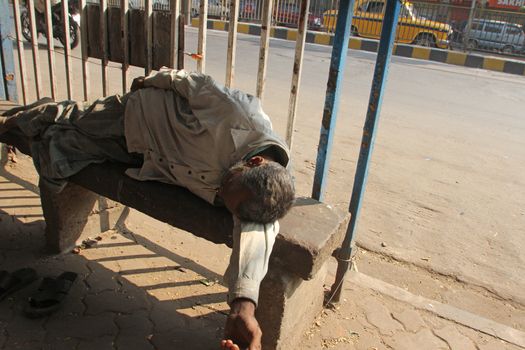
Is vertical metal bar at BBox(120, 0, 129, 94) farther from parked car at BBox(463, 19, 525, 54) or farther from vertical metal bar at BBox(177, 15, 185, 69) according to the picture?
parked car at BBox(463, 19, 525, 54)

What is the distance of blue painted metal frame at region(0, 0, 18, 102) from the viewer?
3465mm

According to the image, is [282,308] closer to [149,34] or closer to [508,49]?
[149,34]

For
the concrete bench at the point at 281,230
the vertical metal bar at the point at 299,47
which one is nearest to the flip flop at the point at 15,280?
the concrete bench at the point at 281,230

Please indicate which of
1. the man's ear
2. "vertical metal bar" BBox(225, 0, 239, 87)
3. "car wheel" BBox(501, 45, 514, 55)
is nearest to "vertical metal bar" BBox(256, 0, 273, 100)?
"vertical metal bar" BBox(225, 0, 239, 87)

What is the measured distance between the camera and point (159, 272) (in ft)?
8.39

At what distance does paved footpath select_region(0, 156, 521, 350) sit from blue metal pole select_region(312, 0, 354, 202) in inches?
28.2

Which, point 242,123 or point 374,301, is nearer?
point 242,123

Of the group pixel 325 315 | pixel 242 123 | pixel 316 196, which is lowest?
pixel 325 315

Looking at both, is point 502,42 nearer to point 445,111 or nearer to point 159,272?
point 445,111

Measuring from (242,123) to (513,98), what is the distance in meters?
8.52

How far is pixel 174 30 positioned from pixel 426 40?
15079 millimetres

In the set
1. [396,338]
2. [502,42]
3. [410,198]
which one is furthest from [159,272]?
[502,42]

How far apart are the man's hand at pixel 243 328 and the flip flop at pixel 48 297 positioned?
3.67 ft

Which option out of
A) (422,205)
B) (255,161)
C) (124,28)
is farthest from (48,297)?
(422,205)
